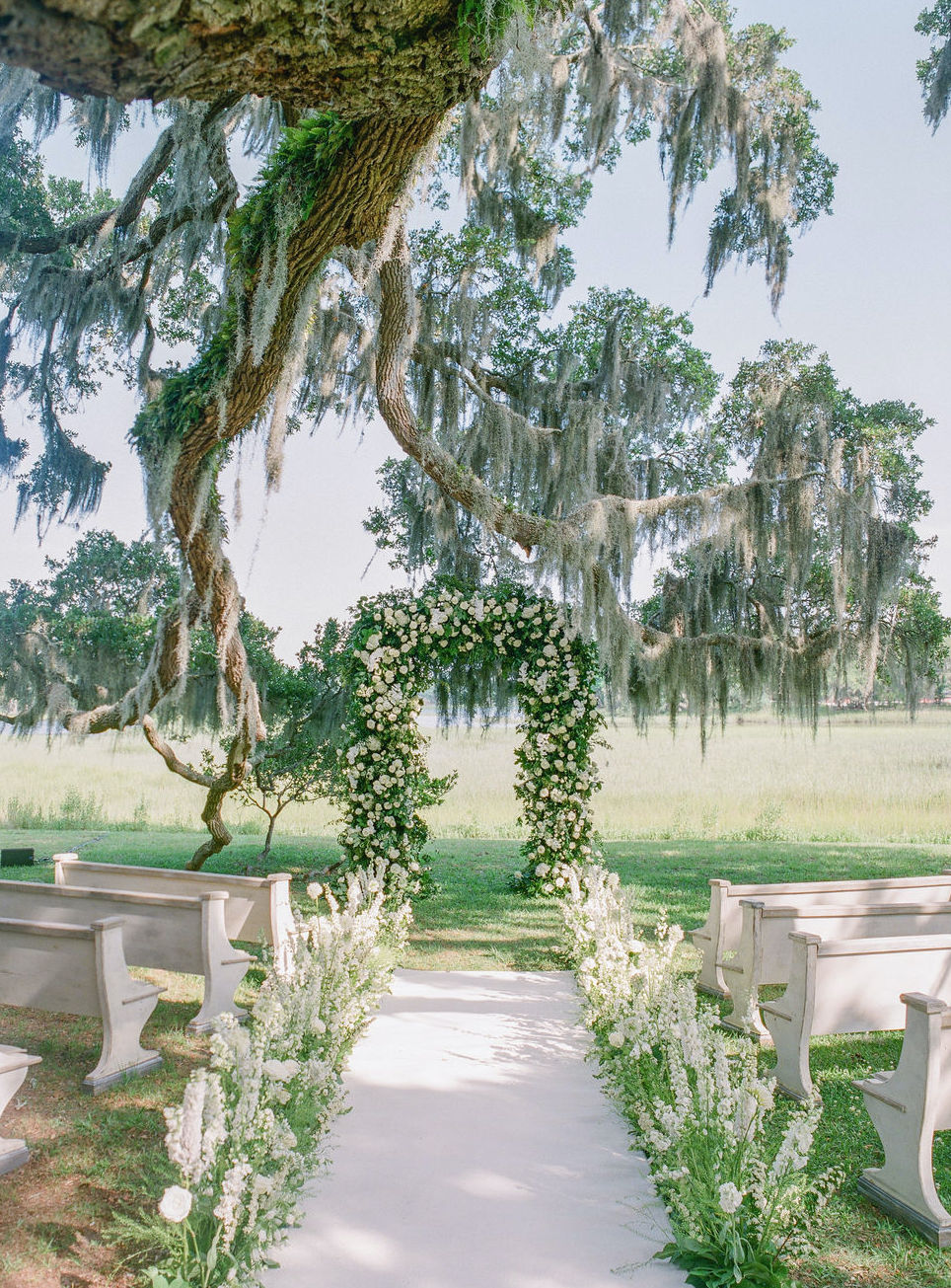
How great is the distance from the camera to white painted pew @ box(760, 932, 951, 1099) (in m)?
3.24

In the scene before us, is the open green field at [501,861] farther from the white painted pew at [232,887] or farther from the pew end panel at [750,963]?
the white painted pew at [232,887]

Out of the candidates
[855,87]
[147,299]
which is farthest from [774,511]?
[147,299]

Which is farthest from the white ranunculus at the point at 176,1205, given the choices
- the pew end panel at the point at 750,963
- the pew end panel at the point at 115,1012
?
the pew end panel at the point at 750,963

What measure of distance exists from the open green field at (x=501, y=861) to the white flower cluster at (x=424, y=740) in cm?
67

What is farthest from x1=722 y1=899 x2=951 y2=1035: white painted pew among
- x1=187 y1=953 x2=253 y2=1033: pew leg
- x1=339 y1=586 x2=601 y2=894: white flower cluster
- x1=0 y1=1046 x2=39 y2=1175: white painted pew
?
x1=339 y1=586 x2=601 y2=894: white flower cluster

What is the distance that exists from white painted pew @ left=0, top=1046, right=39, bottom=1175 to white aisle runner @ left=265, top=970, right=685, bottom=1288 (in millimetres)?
1016

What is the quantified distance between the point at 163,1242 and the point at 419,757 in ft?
18.7

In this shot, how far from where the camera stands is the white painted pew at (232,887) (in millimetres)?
4664

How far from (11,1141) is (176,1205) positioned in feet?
4.89

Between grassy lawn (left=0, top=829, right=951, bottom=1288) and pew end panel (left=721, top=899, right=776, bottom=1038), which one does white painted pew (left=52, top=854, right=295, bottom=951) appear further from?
pew end panel (left=721, top=899, right=776, bottom=1038)

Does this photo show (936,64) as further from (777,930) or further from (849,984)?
(849,984)

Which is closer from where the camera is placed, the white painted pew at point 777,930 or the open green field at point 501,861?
the open green field at point 501,861

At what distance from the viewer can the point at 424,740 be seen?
762cm

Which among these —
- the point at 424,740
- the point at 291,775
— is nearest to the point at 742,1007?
the point at 424,740
